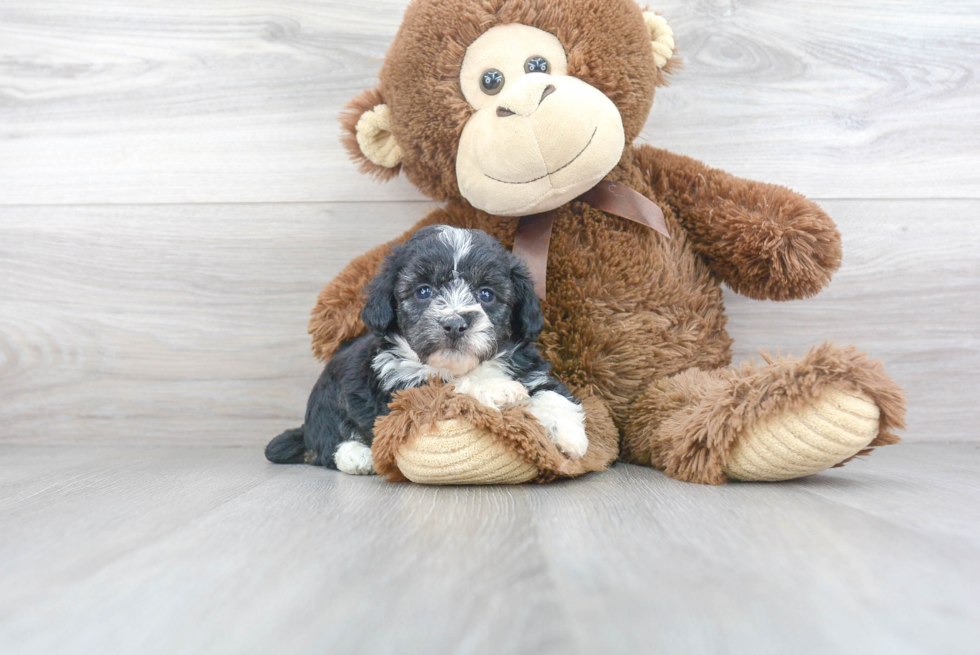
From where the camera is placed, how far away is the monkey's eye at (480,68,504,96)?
1.58 meters

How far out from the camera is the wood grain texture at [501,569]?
0.68 m

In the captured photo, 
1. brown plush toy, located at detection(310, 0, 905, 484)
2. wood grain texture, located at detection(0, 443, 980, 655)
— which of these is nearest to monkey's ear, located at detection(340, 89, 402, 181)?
brown plush toy, located at detection(310, 0, 905, 484)

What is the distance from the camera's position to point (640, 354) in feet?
5.38

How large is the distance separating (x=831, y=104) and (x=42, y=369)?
96.4 inches

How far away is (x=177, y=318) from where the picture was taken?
2.12m

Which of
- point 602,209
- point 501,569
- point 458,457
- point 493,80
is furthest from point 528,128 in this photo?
point 501,569

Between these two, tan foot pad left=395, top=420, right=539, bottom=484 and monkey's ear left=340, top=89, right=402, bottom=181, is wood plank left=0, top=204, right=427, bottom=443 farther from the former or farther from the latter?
tan foot pad left=395, top=420, right=539, bottom=484

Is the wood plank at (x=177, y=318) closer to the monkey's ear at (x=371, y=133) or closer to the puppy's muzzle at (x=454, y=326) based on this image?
the monkey's ear at (x=371, y=133)

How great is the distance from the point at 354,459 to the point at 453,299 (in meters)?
0.44

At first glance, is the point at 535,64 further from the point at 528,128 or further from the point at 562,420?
the point at 562,420

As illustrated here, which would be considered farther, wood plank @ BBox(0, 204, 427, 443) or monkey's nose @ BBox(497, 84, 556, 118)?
wood plank @ BBox(0, 204, 427, 443)

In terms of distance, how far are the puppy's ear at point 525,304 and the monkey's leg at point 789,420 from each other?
354 mm

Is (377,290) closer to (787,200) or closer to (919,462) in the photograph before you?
(787,200)

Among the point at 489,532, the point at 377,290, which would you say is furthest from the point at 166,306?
the point at 489,532
